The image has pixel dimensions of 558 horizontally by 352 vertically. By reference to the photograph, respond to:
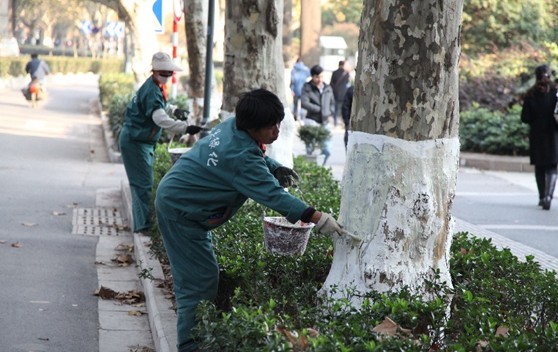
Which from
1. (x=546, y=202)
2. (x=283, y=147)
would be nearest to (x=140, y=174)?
(x=283, y=147)

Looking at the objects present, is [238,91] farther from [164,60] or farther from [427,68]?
[427,68]

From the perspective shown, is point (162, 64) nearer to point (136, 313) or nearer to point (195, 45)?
point (136, 313)

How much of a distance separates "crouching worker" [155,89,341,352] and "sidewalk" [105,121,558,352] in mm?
570

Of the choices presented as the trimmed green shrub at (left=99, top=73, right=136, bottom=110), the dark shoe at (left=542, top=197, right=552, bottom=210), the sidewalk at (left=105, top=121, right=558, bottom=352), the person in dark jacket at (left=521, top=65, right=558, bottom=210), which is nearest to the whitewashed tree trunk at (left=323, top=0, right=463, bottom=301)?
the sidewalk at (left=105, top=121, right=558, bottom=352)

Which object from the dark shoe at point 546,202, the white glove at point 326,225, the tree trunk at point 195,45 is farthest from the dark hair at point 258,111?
the tree trunk at point 195,45

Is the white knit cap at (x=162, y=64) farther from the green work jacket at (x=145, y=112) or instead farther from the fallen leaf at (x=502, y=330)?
the fallen leaf at (x=502, y=330)

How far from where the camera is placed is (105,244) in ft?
36.0

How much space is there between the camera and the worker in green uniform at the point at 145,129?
33.3 ft

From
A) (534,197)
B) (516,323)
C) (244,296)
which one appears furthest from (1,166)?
(516,323)

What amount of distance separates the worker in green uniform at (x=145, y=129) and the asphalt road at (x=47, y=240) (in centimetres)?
73

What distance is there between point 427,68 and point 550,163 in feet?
30.7

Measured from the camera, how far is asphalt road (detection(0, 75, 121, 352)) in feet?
24.6

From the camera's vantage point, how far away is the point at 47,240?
11039mm

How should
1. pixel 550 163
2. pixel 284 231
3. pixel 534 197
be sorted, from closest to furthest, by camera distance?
1. pixel 284 231
2. pixel 550 163
3. pixel 534 197
